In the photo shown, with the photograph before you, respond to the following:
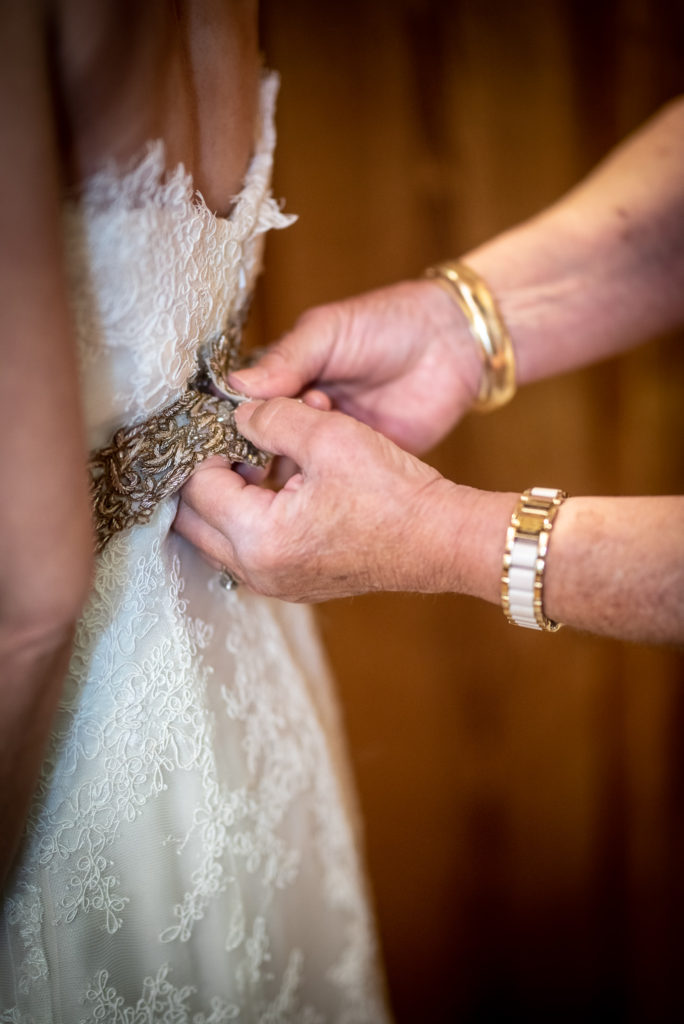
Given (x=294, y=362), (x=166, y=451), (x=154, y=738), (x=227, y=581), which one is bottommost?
(x=154, y=738)

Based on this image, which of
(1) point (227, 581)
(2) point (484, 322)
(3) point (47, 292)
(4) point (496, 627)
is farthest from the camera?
(4) point (496, 627)

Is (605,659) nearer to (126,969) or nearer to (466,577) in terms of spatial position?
(466,577)

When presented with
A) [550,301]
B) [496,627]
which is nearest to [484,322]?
[550,301]

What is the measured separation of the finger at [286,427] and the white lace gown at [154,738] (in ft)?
0.23

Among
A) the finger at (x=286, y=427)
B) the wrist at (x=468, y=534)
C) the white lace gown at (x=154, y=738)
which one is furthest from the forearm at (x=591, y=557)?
the white lace gown at (x=154, y=738)

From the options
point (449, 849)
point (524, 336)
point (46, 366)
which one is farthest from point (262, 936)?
point (449, 849)

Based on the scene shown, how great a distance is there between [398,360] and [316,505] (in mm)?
362

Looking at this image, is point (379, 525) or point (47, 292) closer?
point (47, 292)

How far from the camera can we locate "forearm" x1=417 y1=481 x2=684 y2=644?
607mm

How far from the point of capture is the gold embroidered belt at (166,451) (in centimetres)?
60

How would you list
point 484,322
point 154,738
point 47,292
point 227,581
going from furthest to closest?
point 484,322, point 227,581, point 154,738, point 47,292

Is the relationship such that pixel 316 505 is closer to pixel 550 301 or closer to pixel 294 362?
pixel 294 362

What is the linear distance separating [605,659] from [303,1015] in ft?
3.62

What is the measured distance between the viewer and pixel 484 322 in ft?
3.11
